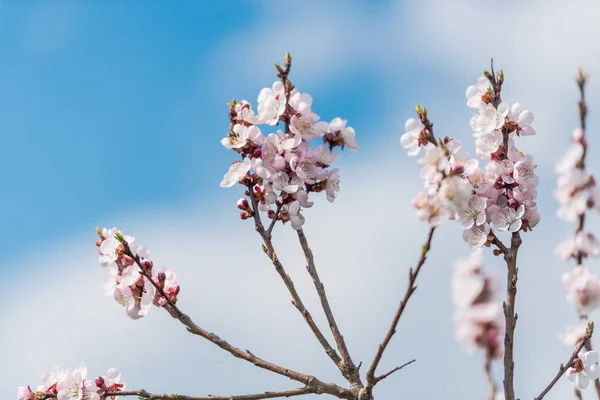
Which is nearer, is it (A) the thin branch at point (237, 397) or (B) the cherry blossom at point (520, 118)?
(A) the thin branch at point (237, 397)

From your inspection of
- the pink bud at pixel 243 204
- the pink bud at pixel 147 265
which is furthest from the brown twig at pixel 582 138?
the pink bud at pixel 147 265

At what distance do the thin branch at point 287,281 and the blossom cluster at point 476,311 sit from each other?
2.08 metres

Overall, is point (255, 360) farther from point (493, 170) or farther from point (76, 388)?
point (493, 170)

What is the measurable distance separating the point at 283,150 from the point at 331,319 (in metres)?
0.97

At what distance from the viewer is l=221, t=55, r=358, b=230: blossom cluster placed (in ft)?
Result: 12.3

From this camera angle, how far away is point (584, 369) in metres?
3.48

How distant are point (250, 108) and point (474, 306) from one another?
2.50 m

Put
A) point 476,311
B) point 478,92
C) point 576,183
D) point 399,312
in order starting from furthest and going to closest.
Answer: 1. point 478,92
2. point 399,312
3. point 576,183
4. point 476,311

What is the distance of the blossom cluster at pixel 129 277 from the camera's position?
3510 millimetres

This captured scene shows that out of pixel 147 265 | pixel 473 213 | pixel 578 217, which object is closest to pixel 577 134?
pixel 578 217

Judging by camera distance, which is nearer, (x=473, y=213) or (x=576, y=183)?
(x=576, y=183)

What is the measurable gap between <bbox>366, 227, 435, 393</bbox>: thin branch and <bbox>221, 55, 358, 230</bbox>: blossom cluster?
0.93 metres

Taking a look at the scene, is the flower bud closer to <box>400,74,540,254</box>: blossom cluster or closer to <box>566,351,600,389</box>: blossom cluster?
<box>400,74,540,254</box>: blossom cluster

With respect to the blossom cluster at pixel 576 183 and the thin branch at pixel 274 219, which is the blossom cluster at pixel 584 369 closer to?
the blossom cluster at pixel 576 183
